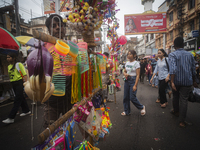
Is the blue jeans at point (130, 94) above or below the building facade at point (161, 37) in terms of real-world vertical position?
below

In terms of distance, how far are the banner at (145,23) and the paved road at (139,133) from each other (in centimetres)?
1228

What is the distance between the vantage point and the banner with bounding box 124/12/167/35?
13141 mm

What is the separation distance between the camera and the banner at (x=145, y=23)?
1314 centimetres

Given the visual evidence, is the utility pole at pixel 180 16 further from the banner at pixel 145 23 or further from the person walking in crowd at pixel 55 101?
the person walking in crowd at pixel 55 101

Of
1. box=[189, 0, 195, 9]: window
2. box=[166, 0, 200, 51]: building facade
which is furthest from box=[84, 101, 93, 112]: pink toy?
box=[189, 0, 195, 9]: window

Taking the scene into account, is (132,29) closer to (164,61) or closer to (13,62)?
(164,61)

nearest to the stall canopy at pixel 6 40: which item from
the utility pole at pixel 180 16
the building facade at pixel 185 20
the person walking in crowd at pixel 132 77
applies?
the person walking in crowd at pixel 132 77

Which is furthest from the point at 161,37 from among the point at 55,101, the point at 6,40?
the point at 6,40

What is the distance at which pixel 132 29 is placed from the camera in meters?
13.7

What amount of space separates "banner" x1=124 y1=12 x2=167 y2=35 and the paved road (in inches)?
483

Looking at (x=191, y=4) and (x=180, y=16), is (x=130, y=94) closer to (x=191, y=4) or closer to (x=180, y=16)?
(x=191, y=4)

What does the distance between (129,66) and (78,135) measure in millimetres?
2157

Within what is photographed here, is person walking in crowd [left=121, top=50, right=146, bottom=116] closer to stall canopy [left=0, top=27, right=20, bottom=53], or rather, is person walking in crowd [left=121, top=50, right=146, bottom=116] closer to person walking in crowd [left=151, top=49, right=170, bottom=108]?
person walking in crowd [left=151, top=49, right=170, bottom=108]

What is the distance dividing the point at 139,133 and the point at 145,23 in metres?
14.1
